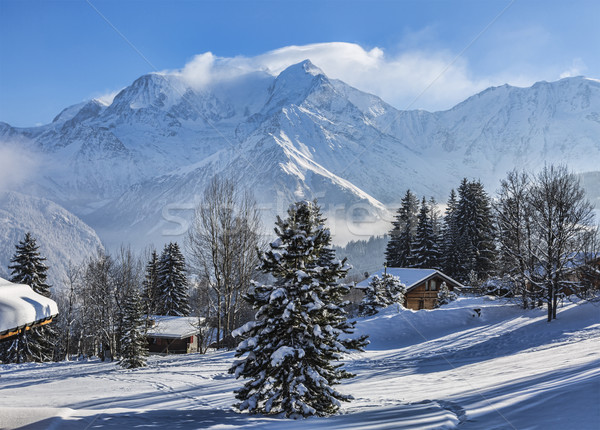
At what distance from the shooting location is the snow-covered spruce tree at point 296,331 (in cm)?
852

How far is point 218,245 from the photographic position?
90.2ft

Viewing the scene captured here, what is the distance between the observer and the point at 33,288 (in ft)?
118

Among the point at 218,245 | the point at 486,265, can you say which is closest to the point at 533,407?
the point at 218,245

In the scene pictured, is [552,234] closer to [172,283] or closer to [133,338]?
[133,338]

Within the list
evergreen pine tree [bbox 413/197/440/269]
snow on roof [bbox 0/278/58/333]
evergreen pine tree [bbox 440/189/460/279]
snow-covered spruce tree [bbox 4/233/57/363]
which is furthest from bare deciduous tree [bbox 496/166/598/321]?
snow-covered spruce tree [bbox 4/233/57/363]

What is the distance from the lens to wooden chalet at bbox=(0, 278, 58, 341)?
5496 mm

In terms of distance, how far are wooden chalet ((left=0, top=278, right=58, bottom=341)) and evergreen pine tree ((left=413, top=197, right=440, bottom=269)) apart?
49457 millimetres

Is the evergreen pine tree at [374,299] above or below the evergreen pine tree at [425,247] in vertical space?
below

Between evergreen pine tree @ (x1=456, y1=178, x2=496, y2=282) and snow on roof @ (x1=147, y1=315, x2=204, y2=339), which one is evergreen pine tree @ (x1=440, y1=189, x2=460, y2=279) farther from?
snow on roof @ (x1=147, y1=315, x2=204, y2=339)

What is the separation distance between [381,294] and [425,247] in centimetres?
1972

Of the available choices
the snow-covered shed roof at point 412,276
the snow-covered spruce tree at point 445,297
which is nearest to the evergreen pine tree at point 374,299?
the snow-covered shed roof at point 412,276

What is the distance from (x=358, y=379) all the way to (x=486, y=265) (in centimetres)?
4000

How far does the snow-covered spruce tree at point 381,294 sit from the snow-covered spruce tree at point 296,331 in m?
25.5

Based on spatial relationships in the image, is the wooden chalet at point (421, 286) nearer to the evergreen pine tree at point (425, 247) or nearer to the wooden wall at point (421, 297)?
the wooden wall at point (421, 297)
